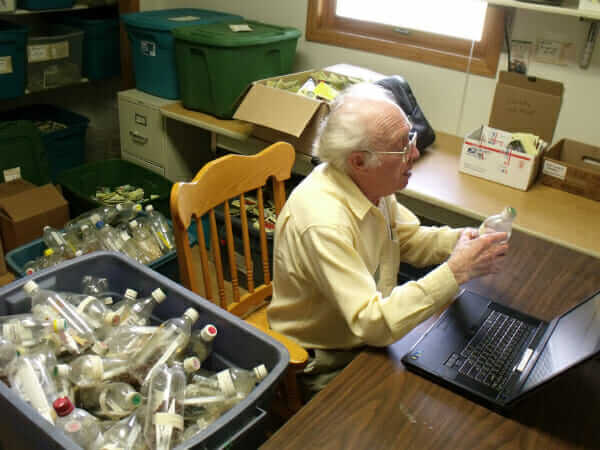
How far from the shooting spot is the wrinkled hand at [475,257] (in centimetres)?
128

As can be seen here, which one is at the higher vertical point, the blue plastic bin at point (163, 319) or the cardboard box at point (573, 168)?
the cardboard box at point (573, 168)

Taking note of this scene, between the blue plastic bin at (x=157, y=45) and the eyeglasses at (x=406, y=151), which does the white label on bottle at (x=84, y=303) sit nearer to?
the eyeglasses at (x=406, y=151)

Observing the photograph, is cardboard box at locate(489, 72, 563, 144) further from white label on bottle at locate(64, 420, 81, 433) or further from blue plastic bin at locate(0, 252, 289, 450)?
white label on bottle at locate(64, 420, 81, 433)

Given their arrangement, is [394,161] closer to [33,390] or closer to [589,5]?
[33,390]

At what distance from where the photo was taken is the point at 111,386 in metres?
1.20

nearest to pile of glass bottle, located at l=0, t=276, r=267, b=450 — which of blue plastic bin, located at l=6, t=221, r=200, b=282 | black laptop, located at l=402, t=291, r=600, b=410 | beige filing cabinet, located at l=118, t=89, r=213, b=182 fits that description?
black laptop, located at l=402, t=291, r=600, b=410

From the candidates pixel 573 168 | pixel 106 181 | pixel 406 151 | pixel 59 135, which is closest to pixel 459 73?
pixel 573 168

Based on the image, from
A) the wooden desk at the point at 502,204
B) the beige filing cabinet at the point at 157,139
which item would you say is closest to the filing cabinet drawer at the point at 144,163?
the beige filing cabinet at the point at 157,139

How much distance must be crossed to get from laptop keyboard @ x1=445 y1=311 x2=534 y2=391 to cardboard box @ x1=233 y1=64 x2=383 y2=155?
1162 mm

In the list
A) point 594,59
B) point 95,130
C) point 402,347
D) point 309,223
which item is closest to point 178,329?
point 309,223

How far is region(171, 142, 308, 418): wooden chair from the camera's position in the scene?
4.66 feet

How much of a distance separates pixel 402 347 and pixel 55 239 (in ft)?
5.34

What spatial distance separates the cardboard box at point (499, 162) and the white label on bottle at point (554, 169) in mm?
33

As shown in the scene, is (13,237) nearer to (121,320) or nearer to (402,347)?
(121,320)
